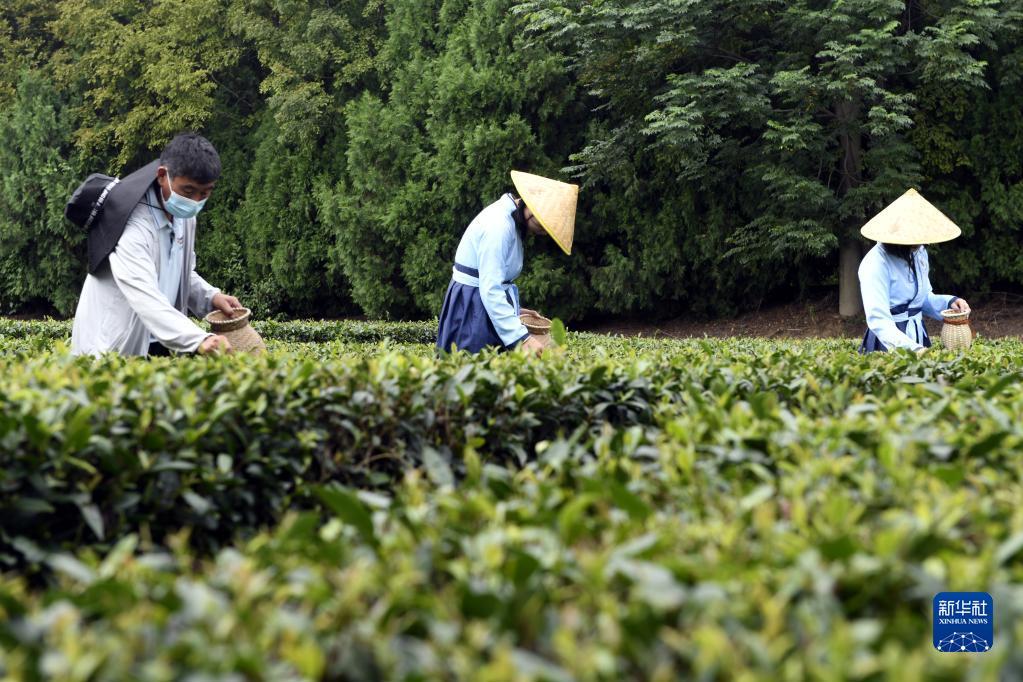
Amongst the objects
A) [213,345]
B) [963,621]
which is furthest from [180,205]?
[963,621]

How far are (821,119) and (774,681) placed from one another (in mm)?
13351

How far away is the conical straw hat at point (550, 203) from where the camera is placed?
5.03 metres

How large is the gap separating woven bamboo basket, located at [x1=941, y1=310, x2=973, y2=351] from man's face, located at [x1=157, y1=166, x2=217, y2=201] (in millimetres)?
4245

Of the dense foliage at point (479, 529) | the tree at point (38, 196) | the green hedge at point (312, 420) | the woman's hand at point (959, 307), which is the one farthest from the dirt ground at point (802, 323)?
the tree at point (38, 196)

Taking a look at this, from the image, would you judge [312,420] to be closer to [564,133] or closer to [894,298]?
[894,298]

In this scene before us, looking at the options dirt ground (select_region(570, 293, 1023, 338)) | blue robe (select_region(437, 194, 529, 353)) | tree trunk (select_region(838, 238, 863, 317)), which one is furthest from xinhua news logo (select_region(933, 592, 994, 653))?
tree trunk (select_region(838, 238, 863, 317))

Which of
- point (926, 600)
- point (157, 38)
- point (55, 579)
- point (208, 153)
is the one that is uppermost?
point (157, 38)

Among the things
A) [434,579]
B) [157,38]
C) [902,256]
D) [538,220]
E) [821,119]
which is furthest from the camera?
[157,38]

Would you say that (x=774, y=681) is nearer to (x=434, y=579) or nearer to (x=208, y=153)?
→ (x=434, y=579)

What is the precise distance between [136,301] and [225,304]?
0.56 meters

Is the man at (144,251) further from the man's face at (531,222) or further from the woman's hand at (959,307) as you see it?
the woman's hand at (959,307)

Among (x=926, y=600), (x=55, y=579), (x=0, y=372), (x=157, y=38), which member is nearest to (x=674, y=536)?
(x=926, y=600)

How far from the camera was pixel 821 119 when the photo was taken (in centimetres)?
1345

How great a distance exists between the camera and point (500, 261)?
5.02 metres
